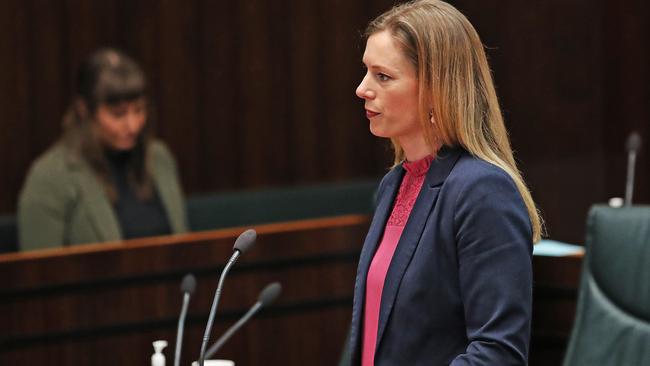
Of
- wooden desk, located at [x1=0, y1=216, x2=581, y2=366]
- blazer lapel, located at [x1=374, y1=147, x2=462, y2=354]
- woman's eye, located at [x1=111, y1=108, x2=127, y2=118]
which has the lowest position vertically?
wooden desk, located at [x1=0, y1=216, x2=581, y2=366]

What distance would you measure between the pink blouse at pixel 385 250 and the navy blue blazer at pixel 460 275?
0.04m

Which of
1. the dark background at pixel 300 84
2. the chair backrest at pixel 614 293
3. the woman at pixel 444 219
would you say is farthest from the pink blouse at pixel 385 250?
the dark background at pixel 300 84

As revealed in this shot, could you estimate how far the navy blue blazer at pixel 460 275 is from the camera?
1847 mm

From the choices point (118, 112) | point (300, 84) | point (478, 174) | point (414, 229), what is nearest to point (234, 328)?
point (414, 229)

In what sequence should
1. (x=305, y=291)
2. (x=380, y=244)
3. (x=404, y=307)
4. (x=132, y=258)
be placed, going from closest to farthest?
(x=404, y=307) → (x=380, y=244) → (x=132, y=258) → (x=305, y=291)

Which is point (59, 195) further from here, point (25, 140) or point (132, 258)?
point (25, 140)

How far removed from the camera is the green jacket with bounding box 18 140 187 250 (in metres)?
4.56

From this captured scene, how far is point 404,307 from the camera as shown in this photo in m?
1.92

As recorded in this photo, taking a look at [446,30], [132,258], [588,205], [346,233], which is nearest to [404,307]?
[446,30]

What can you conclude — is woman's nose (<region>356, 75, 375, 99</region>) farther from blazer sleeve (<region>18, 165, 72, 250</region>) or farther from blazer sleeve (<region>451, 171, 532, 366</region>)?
blazer sleeve (<region>18, 165, 72, 250</region>)

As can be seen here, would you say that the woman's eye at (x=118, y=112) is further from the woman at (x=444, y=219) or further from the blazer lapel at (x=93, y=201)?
the woman at (x=444, y=219)

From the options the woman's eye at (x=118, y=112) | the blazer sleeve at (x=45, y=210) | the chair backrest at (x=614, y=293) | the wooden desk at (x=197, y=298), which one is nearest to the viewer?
the chair backrest at (x=614, y=293)

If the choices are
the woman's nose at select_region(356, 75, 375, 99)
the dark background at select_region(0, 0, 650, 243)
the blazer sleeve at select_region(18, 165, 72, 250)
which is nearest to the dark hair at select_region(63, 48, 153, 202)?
the blazer sleeve at select_region(18, 165, 72, 250)

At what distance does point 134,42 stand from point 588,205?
7.45 feet
